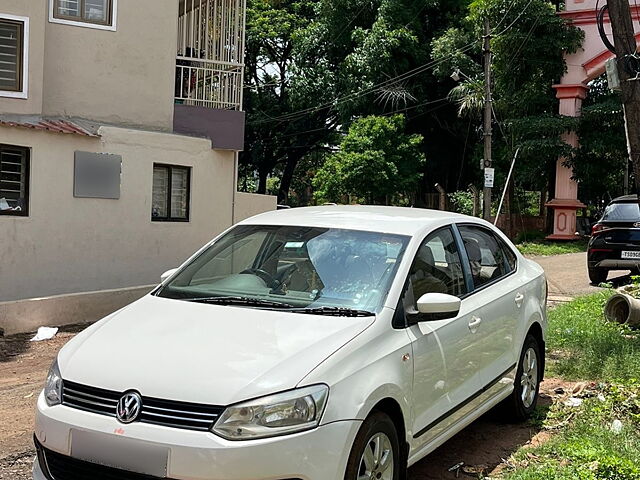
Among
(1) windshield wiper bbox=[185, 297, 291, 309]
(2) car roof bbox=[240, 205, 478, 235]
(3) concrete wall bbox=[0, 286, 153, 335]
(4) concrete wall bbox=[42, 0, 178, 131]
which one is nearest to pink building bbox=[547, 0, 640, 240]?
(4) concrete wall bbox=[42, 0, 178, 131]

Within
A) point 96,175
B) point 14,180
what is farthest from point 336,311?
point 96,175

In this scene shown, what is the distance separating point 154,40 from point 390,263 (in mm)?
10549

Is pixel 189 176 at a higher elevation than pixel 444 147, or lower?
lower

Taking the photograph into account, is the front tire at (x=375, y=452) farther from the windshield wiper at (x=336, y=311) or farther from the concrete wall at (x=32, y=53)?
the concrete wall at (x=32, y=53)

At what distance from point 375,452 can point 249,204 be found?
11917 mm

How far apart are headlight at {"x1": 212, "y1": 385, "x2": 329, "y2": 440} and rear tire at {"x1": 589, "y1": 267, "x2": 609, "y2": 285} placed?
37.9ft

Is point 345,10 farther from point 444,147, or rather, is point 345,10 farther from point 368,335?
point 368,335

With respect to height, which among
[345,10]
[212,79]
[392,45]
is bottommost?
[212,79]

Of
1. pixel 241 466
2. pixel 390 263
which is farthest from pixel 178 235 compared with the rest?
pixel 241 466

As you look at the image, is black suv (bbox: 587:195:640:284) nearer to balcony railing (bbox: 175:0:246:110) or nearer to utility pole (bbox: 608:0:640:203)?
utility pole (bbox: 608:0:640:203)

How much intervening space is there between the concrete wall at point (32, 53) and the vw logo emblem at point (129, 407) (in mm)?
9766

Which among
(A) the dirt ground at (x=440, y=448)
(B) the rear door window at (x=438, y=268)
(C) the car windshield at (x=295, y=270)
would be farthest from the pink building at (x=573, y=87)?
(C) the car windshield at (x=295, y=270)

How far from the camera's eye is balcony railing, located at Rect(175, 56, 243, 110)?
15.1 m

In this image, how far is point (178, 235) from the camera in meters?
13.9
